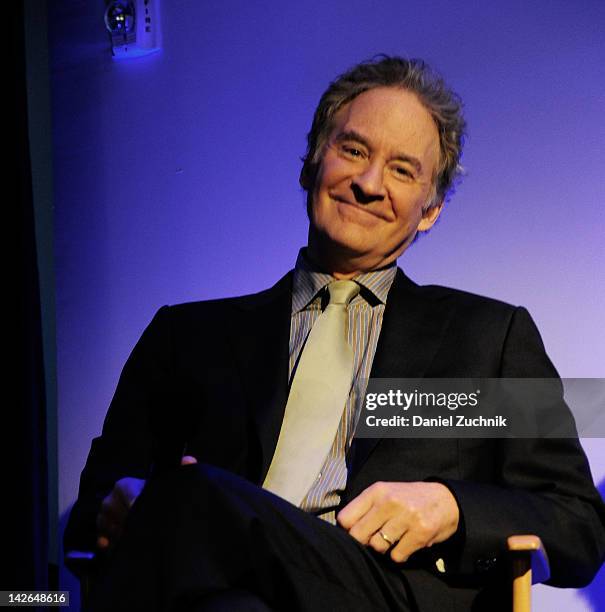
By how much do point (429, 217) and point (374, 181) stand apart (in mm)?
196

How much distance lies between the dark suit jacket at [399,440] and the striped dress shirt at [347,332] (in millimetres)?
20

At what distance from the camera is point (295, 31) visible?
2.40m

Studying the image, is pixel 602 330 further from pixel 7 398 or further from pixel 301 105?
pixel 7 398

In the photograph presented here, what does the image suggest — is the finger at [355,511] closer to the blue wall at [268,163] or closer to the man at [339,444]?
the man at [339,444]

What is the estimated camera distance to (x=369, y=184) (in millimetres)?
1742

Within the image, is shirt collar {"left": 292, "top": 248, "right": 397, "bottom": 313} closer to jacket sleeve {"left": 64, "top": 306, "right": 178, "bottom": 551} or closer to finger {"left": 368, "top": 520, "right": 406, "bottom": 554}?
jacket sleeve {"left": 64, "top": 306, "right": 178, "bottom": 551}

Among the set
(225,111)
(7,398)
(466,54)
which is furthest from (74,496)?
(466,54)

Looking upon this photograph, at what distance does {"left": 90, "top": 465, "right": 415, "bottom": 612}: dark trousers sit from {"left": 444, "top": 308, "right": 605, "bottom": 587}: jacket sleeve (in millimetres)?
240

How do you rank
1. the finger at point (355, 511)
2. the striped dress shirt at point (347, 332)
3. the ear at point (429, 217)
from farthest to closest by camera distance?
the ear at point (429, 217), the striped dress shirt at point (347, 332), the finger at point (355, 511)

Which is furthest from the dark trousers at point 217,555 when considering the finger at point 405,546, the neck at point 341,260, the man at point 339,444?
the neck at point 341,260

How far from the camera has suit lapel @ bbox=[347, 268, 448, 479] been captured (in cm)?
158

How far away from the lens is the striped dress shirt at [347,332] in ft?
5.06

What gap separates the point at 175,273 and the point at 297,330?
0.82 m

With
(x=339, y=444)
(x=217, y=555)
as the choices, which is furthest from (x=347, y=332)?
(x=217, y=555)
